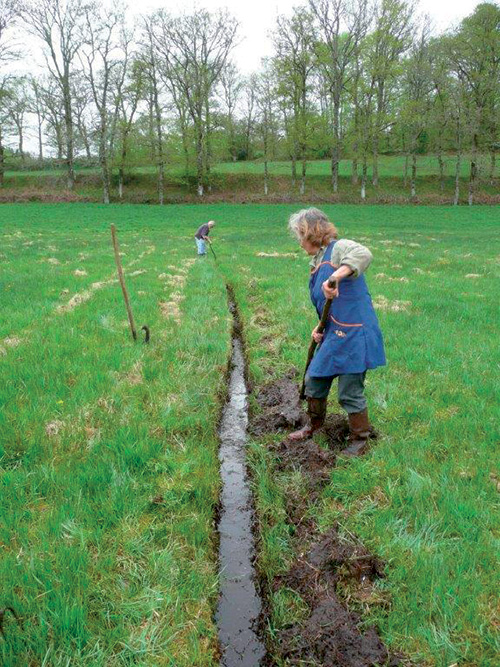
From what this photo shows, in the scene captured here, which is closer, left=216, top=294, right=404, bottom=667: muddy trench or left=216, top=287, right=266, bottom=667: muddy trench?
left=216, top=294, right=404, bottom=667: muddy trench

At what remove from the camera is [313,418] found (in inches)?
192

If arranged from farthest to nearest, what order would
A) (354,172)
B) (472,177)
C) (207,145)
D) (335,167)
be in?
1. (354,172)
2. (207,145)
3. (335,167)
4. (472,177)

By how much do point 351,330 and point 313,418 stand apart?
1165 mm

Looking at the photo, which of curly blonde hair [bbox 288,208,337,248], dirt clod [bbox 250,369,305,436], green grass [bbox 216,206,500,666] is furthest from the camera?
dirt clod [bbox 250,369,305,436]

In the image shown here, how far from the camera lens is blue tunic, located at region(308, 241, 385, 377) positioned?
13.6ft

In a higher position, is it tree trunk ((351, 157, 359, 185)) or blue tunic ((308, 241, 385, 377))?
tree trunk ((351, 157, 359, 185))

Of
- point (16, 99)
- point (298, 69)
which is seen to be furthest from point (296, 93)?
point (16, 99)

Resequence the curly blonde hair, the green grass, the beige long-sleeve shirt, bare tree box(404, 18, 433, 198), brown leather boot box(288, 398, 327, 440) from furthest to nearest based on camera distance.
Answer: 1. bare tree box(404, 18, 433, 198)
2. brown leather boot box(288, 398, 327, 440)
3. the curly blonde hair
4. the beige long-sleeve shirt
5. the green grass

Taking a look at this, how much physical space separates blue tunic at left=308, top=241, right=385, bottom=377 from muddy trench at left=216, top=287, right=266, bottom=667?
132 centimetres

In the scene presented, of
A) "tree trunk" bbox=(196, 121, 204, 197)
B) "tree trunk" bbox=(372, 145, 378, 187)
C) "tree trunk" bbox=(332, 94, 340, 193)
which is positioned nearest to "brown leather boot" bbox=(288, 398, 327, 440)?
"tree trunk" bbox=(196, 121, 204, 197)

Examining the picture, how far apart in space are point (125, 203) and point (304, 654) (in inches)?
1860

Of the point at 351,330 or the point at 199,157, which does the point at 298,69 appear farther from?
the point at 351,330

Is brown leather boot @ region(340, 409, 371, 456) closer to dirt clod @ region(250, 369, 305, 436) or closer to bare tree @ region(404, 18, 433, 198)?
dirt clod @ region(250, 369, 305, 436)

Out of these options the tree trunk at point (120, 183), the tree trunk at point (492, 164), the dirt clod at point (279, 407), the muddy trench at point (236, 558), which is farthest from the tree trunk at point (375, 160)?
the muddy trench at point (236, 558)
